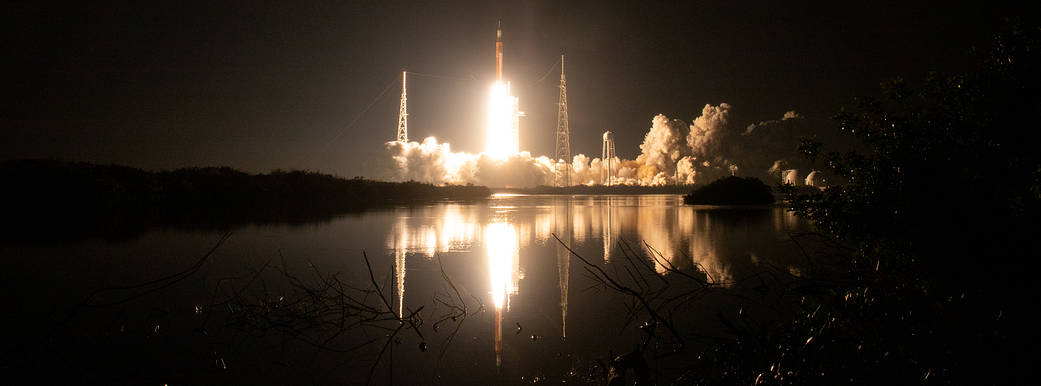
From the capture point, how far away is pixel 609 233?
10.6 metres

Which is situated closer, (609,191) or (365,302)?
(365,302)

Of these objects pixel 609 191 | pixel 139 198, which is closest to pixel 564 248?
pixel 139 198

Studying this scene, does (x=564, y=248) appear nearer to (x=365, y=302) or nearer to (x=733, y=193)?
(x=365, y=302)

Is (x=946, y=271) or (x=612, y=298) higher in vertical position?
(x=946, y=271)

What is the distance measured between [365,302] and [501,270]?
2.08 meters

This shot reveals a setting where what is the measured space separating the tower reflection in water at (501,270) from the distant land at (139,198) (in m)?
6.92

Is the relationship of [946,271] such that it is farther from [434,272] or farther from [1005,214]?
[434,272]

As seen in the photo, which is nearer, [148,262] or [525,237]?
[148,262]

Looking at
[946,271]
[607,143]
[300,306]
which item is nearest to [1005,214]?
[946,271]

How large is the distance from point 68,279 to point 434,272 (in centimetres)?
373

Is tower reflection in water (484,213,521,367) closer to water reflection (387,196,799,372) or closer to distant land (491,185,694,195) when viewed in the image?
water reflection (387,196,799,372)

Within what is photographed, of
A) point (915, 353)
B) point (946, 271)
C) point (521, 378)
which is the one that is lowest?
point (521, 378)

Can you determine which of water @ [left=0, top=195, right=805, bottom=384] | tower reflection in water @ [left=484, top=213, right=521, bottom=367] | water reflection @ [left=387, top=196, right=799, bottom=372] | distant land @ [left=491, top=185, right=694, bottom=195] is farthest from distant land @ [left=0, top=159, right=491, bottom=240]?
distant land @ [left=491, top=185, right=694, bottom=195]

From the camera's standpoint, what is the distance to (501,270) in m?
5.89
